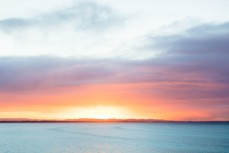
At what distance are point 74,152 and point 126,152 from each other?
13.9 m

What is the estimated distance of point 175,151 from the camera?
98562 mm

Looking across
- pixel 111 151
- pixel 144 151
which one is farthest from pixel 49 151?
pixel 144 151

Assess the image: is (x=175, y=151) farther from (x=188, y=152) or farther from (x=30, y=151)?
(x=30, y=151)

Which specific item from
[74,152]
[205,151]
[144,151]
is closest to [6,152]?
[74,152]

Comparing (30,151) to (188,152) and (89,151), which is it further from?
(188,152)

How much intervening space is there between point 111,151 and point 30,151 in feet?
71.1

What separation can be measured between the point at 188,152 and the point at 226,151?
37.1ft

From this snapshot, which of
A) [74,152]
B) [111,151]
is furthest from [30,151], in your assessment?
[111,151]

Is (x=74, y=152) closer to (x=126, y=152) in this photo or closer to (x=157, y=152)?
(x=126, y=152)

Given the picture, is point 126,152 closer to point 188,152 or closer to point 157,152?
point 157,152

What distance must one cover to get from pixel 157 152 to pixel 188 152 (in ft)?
28.6

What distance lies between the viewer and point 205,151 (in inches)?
3910

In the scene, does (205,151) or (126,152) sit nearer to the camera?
(126,152)

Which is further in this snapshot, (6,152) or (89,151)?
(89,151)
